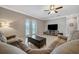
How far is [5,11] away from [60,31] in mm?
596

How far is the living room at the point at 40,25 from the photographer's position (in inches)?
31.8

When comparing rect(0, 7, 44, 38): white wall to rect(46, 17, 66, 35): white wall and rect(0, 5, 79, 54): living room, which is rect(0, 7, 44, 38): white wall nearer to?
rect(0, 5, 79, 54): living room

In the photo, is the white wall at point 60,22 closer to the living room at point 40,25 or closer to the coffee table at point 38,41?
the living room at point 40,25

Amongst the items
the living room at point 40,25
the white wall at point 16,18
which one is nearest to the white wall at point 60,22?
the living room at point 40,25

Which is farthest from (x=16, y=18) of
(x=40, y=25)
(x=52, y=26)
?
(x=52, y=26)

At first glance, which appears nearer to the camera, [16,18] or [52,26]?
[16,18]

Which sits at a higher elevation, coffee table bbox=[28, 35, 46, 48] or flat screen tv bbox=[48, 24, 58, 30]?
flat screen tv bbox=[48, 24, 58, 30]

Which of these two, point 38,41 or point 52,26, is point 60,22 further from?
point 38,41

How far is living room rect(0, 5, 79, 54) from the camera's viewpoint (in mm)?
809

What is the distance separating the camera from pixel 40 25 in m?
0.97

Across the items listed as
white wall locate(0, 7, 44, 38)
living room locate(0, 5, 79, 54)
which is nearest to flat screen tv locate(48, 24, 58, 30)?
living room locate(0, 5, 79, 54)
